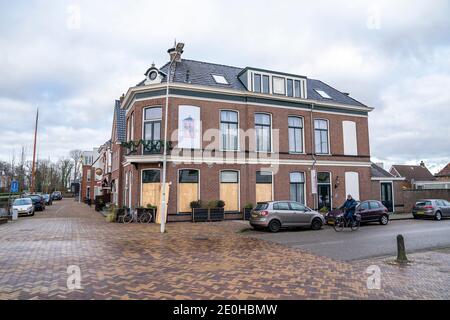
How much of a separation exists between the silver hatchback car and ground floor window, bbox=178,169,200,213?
509cm

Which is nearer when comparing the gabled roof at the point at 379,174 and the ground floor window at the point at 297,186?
the ground floor window at the point at 297,186

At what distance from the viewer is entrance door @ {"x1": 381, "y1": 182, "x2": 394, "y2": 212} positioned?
2597 centimetres

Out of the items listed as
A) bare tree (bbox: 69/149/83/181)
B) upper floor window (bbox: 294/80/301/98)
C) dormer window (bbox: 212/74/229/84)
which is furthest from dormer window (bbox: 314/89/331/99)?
bare tree (bbox: 69/149/83/181)

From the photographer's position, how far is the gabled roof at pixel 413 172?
55719 millimetres

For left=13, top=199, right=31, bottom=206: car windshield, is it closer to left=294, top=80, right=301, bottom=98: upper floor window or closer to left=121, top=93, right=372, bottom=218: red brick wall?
left=121, top=93, right=372, bottom=218: red brick wall

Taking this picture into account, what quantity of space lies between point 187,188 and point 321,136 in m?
10.8

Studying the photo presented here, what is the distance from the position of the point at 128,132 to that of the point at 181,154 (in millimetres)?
6201

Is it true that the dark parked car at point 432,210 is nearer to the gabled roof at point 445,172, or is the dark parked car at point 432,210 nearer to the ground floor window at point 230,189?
the ground floor window at point 230,189

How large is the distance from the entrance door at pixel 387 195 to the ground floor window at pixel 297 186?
26.1 feet

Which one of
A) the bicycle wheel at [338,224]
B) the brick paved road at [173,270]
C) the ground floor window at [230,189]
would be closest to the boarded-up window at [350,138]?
the ground floor window at [230,189]

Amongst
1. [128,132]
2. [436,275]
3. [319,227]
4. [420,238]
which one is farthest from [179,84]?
[436,275]

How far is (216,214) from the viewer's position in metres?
19.1

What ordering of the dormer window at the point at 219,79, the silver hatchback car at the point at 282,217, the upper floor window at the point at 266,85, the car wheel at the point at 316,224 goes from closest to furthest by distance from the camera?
the silver hatchback car at the point at 282,217 < the car wheel at the point at 316,224 < the dormer window at the point at 219,79 < the upper floor window at the point at 266,85
